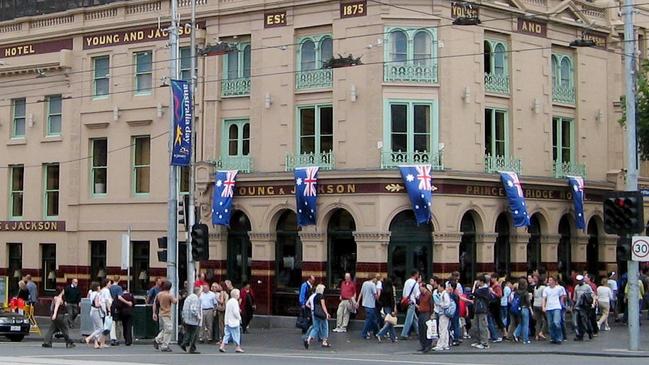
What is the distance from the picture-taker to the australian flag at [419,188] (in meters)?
36.8

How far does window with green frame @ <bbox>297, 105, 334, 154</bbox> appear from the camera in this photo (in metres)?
38.8

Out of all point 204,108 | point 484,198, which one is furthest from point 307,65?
point 484,198

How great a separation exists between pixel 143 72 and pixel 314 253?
9901mm

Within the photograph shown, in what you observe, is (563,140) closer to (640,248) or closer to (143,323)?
(640,248)

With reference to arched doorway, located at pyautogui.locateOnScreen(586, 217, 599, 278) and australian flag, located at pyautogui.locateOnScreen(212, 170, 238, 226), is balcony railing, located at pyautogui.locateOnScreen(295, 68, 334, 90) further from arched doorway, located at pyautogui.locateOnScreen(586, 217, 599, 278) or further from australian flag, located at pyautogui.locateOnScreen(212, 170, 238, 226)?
arched doorway, located at pyautogui.locateOnScreen(586, 217, 599, 278)

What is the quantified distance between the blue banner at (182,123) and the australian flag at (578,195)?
577 inches

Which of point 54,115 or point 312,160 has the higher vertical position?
point 54,115

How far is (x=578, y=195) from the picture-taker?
41375 millimetres

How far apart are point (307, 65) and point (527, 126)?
773 cm

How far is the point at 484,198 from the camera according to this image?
38.8 m

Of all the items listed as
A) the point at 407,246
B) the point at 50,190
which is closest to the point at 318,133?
the point at 407,246

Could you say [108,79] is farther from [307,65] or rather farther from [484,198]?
[484,198]

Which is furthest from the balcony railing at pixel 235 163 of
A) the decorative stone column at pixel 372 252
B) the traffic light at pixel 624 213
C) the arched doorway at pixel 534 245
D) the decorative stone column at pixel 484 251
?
the traffic light at pixel 624 213

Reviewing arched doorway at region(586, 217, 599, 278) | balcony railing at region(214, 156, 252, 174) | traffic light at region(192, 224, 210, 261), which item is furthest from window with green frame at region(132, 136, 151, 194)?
arched doorway at region(586, 217, 599, 278)
